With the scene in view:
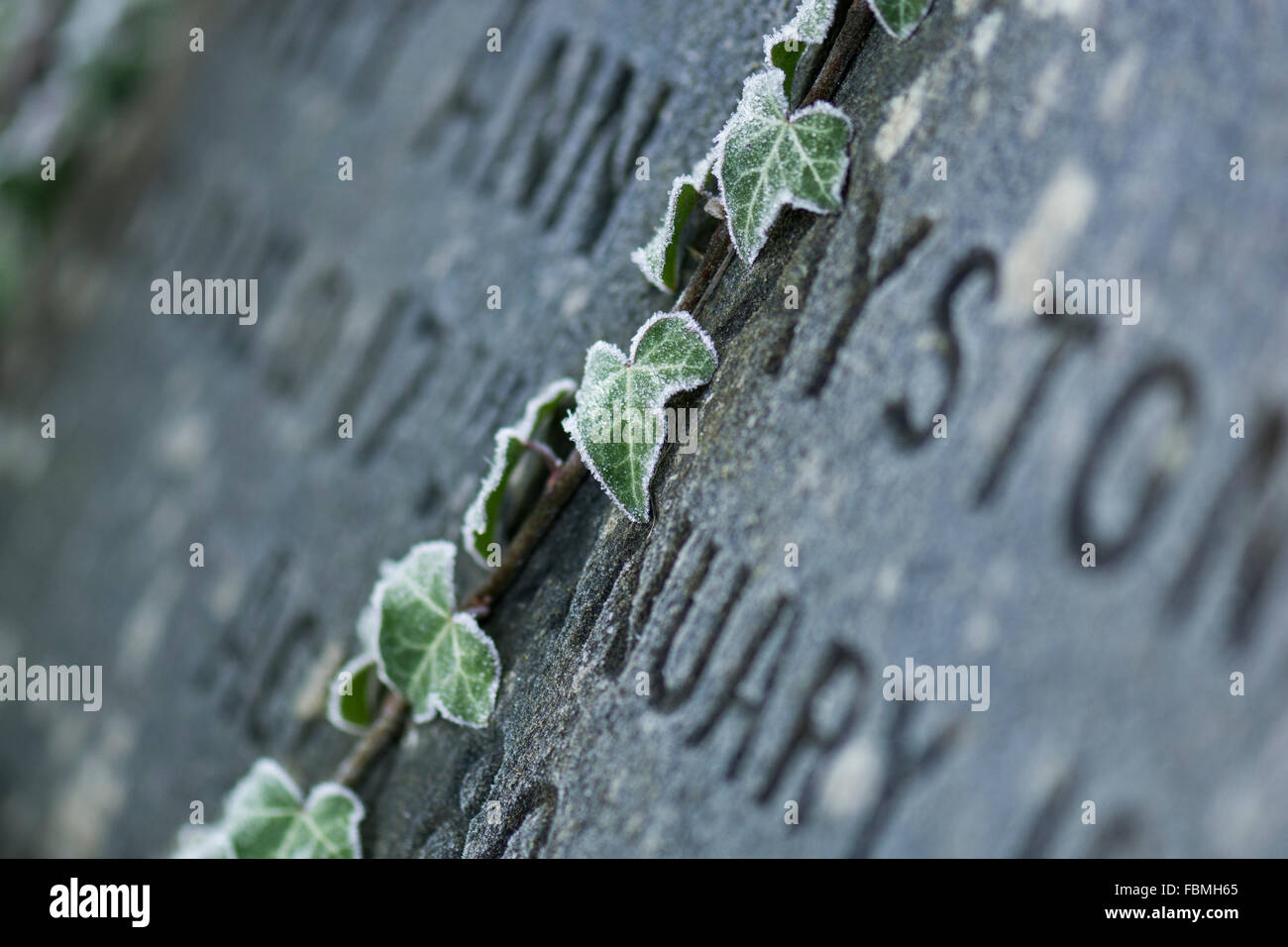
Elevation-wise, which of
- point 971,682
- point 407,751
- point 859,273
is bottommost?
point 407,751

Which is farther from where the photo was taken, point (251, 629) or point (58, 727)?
point (58, 727)

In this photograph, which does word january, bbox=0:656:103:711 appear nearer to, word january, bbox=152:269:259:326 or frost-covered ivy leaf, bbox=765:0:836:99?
word january, bbox=152:269:259:326

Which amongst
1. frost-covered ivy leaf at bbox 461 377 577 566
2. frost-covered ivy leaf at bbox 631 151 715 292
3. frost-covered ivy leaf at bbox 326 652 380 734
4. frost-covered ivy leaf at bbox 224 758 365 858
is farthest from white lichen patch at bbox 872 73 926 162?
frost-covered ivy leaf at bbox 224 758 365 858

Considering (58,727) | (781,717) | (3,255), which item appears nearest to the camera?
(781,717)

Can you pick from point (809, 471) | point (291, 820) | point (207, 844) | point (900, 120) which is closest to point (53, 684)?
point (207, 844)

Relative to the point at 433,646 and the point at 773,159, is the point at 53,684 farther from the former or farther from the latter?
the point at 773,159
